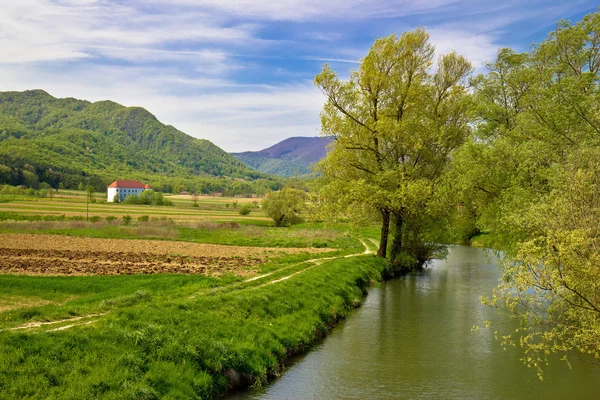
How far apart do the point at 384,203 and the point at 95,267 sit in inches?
780

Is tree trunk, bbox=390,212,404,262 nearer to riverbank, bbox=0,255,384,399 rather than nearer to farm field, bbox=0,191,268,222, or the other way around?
riverbank, bbox=0,255,384,399

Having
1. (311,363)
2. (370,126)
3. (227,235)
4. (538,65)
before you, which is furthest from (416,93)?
(227,235)

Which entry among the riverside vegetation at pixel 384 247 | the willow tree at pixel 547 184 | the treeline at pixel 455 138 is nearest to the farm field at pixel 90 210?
the riverside vegetation at pixel 384 247

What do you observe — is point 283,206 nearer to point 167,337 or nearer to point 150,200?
point 150,200

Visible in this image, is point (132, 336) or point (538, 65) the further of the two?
point (538, 65)

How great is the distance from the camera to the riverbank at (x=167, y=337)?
10.6 meters

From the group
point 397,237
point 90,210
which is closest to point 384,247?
point 397,237

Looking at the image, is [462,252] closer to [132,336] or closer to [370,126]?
[370,126]

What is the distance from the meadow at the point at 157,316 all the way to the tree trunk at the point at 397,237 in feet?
8.43

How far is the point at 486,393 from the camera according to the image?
14141 millimetres

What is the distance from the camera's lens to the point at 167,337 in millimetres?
13766

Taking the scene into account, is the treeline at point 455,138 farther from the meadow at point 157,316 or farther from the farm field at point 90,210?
the farm field at point 90,210

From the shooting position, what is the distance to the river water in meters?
14.1

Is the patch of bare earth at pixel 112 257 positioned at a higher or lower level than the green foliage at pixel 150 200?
lower
